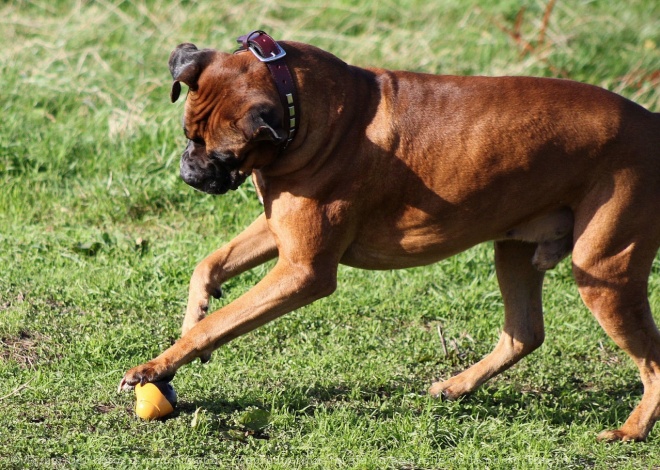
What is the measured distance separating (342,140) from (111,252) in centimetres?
233

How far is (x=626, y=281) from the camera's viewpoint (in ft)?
15.2

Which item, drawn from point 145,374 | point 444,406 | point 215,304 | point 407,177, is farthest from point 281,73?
point 215,304

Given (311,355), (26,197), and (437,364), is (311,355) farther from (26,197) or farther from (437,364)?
(26,197)

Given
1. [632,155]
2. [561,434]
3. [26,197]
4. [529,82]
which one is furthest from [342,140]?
[26,197]

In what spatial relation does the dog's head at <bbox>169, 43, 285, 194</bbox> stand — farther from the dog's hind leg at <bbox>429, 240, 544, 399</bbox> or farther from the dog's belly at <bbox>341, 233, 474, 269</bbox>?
the dog's hind leg at <bbox>429, 240, 544, 399</bbox>

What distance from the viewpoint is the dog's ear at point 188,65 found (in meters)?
4.22

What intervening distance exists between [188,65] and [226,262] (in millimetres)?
1014

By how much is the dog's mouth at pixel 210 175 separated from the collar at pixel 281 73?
0.25 metres

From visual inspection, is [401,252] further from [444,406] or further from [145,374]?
[145,374]

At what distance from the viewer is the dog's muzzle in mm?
4312

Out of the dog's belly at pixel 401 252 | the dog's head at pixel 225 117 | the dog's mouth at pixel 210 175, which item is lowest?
the dog's belly at pixel 401 252

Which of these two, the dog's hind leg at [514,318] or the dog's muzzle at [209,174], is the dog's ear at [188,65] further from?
the dog's hind leg at [514,318]

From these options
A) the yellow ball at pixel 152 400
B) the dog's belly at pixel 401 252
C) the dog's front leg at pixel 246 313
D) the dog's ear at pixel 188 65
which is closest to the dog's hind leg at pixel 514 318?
the dog's belly at pixel 401 252

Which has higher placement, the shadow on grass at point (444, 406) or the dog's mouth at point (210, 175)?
the dog's mouth at point (210, 175)
